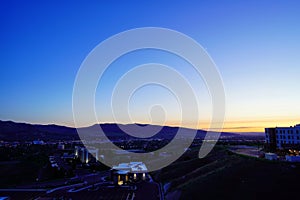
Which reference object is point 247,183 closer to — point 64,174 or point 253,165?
point 253,165

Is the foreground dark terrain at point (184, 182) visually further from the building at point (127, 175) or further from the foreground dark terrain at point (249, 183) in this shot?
the building at point (127, 175)

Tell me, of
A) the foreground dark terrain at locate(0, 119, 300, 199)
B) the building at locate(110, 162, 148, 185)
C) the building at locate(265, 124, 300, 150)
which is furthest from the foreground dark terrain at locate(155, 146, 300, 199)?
the building at locate(110, 162, 148, 185)

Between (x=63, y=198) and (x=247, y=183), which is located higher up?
(x=247, y=183)

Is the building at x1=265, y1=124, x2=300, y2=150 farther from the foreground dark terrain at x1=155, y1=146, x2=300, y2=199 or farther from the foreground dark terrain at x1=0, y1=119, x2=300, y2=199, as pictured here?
the foreground dark terrain at x1=155, y1=146, x2=300, y2=199

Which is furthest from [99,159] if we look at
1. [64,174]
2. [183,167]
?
[183,167]

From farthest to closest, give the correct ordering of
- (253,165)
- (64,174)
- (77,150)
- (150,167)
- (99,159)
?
1. (77,150)
2. (99,159)
3. (150,167)
4. (64,174)
5. (253,165)

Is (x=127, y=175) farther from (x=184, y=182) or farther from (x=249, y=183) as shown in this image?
(x=249, y=183)

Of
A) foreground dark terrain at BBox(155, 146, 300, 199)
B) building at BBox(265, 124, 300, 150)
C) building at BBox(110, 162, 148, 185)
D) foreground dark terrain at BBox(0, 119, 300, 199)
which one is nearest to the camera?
foreground dark terrain at BBox(155, 146, 300, 199)

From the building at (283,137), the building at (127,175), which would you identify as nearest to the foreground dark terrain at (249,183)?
the building at (283,137)
